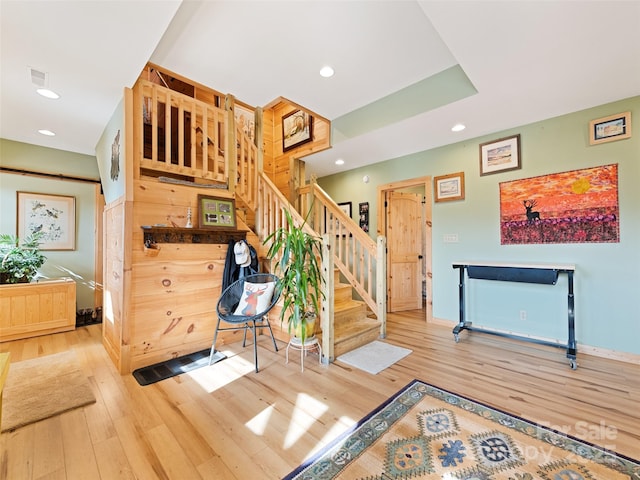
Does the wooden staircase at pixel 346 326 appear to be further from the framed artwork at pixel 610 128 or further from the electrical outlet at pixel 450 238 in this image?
the framed artwork at pixel 610 128

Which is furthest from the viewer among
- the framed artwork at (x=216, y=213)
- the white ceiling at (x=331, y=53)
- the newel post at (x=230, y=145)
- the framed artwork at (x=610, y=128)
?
the newel post at (x=230, y=145)

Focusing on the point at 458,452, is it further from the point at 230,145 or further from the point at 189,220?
the point at 230,145

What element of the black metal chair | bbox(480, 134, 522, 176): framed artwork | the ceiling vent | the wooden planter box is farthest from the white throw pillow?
bbox(480, 134, 522, 176): framed artwork

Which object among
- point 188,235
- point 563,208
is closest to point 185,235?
point 188,235

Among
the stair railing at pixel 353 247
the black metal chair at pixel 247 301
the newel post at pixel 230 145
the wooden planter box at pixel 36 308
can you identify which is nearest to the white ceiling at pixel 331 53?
the newel post at pixel 230 145

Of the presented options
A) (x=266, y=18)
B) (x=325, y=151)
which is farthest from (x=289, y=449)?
(x=325, y=151)

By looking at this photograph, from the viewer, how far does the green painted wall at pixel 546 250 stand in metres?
2.71

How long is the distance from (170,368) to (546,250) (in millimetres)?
4218

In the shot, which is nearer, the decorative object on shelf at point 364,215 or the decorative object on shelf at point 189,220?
the decorative object on shelf at point 189,220

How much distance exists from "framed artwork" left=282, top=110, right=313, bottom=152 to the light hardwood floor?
3345mm

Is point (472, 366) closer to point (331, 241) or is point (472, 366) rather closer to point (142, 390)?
point (331, 241)

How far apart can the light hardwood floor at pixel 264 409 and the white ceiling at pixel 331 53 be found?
265 centimetres

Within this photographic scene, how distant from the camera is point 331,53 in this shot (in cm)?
260

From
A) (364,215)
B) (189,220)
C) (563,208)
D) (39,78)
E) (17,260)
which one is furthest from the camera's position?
(364,215)
